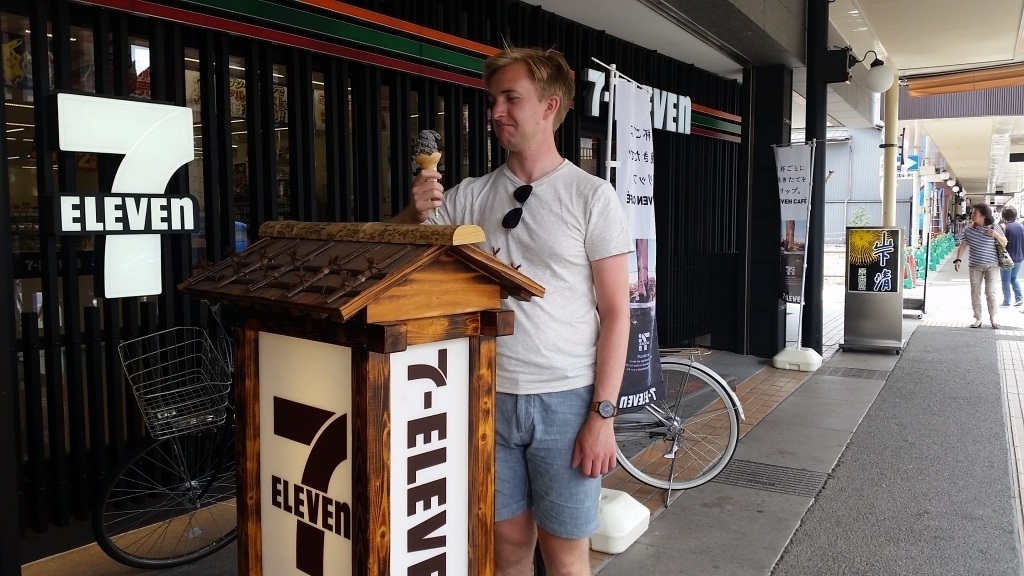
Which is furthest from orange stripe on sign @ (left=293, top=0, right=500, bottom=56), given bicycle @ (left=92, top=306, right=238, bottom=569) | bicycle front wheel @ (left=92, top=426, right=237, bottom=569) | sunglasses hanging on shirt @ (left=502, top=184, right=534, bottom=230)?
sunglasses hanging on shirt @ (left=502, top=184, right=534, bottom=230)

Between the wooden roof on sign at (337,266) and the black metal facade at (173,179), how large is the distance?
82 centimetres

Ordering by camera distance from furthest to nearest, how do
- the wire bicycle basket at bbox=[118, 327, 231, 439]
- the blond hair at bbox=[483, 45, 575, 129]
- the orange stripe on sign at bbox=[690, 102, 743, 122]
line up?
the orange stripe on sign at bbox=[690, 102, 743, 122]
the wire bicycle basket at bbox=[118, 327, 231, 439]
the blond hair at bbox=[483, 45, 575, 129]

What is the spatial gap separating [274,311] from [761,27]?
6.05 meters

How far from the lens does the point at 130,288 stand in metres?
3.30

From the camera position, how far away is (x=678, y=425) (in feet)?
13.6

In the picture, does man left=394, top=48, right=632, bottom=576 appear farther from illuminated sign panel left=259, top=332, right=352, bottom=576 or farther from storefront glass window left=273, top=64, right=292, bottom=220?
storefront glass window left=273, top=64, right=292, bottom=220

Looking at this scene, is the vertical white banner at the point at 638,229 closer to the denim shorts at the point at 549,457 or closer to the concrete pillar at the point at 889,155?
the denim shorts at the point at 549,457

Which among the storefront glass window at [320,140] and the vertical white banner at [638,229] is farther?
the storefront glass window at [320,140]

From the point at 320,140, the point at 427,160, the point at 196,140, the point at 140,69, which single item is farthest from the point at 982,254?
the point at 427,160

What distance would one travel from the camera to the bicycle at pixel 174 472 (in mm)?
3115

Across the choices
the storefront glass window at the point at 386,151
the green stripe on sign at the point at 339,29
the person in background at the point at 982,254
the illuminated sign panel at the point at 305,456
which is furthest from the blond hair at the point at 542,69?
the person in background at the point at 982,254

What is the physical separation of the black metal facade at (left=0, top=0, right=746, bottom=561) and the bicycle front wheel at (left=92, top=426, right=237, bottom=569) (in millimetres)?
221

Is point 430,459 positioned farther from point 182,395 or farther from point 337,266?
point 182,395

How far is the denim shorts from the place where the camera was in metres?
1.88
